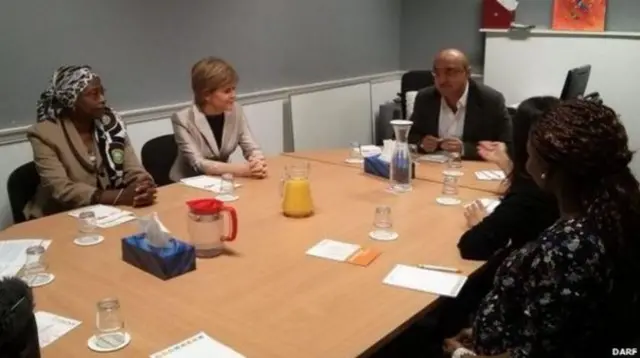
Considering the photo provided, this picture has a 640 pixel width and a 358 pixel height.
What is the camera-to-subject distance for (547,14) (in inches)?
194

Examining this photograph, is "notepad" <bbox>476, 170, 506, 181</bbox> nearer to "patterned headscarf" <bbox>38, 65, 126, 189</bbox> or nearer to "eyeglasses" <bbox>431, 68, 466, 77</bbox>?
"eyeglasses" <bbox>431, 68, 466, 77</bbox>

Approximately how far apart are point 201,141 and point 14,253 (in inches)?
51.0

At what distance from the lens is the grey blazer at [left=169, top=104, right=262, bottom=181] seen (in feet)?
10.1

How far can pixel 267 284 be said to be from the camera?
173 cm

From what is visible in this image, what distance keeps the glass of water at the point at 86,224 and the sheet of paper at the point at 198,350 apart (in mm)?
883

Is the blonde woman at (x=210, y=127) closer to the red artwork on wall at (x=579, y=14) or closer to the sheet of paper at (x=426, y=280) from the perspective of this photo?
the sheet of paper at (x=426, y=280)

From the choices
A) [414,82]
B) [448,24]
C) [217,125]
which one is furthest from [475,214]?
[448,24]

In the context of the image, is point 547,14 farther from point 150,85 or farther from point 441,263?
point 441,263

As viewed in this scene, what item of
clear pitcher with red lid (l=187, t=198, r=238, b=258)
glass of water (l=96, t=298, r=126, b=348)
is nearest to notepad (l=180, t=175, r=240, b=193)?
clear pitcher with red lid (l=187, t=198, r=238, b=258)

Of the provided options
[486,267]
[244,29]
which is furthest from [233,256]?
[244,29]

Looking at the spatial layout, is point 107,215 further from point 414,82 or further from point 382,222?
point 414,82

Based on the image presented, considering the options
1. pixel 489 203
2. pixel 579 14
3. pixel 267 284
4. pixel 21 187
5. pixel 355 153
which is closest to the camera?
pixel 267 284

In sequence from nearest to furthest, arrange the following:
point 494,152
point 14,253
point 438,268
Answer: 1. point 438,268
2. point 14,253
3. point 494,152

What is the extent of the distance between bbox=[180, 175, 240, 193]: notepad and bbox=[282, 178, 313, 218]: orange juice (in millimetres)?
459
